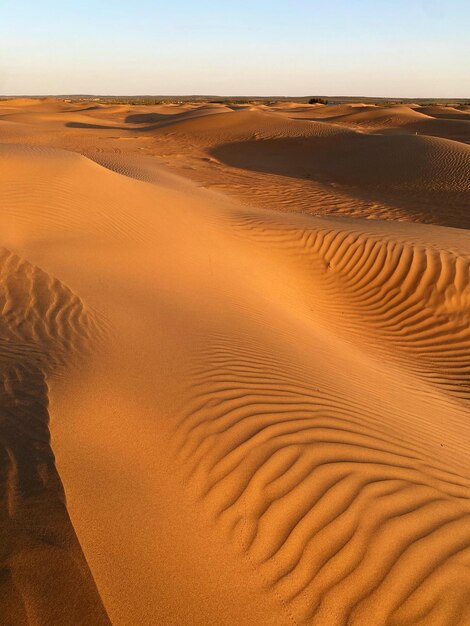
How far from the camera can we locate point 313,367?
176 inches

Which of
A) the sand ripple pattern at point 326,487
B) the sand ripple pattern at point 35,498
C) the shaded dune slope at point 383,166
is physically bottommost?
the sand ripple pattern at point 326,487

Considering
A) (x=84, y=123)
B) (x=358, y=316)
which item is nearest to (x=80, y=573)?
(x=358, y=316)

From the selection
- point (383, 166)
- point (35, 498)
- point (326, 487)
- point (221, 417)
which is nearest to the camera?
point (35, 498)

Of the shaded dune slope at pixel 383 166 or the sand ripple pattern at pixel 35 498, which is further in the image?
the shaded dune slope at pixel 383 166


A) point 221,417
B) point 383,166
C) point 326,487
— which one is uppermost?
point 383,166

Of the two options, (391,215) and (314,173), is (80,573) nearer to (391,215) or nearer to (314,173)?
(391,215)

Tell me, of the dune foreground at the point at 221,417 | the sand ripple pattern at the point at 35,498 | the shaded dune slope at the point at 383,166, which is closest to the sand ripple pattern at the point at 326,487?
the dune foreground at the point at 221,417

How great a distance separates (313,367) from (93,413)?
2023 mm

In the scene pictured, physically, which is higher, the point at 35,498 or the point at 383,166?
the point at 383,166

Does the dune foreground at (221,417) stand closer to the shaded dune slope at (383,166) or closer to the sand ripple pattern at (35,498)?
the sand ripple pattern at (35,498)

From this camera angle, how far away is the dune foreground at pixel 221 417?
214cm

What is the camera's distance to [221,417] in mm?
3207

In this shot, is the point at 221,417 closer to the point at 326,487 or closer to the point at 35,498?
the point at 326,487

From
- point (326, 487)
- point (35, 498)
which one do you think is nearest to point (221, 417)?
point (326, 487)
